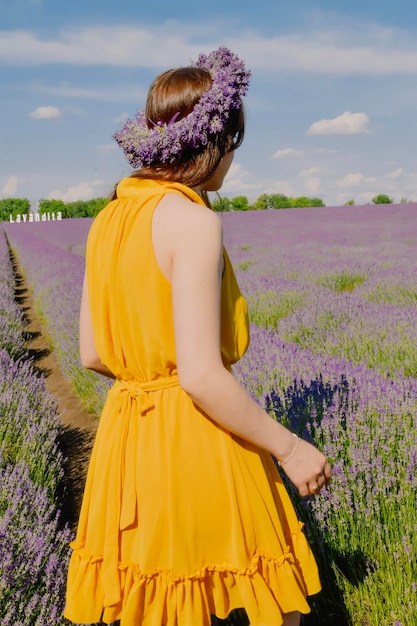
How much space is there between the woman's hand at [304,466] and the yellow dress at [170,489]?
0.29 feet

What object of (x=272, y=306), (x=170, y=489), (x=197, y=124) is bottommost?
(x=272, y=306)

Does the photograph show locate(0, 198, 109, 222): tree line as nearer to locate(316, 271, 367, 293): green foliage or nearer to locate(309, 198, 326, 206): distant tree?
locate(309, 198, 326, 206): distant tree

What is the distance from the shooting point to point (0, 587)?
186 centimetres

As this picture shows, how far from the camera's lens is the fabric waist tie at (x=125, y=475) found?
1.28m

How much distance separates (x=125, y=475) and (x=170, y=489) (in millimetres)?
123

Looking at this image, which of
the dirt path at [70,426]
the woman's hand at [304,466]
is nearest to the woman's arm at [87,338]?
the woman's hand at [304,466]

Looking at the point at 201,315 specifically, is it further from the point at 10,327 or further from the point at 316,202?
the point at 316,202

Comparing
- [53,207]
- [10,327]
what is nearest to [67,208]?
[53,207]

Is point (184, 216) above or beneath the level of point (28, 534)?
above

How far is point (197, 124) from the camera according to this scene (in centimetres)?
124

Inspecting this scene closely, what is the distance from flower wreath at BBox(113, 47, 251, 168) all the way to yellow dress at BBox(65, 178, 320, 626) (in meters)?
0.07

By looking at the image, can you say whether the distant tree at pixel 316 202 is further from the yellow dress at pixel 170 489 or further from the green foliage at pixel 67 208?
the yellow dress at pixel 170 489

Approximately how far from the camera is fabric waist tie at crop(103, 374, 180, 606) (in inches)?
50.3

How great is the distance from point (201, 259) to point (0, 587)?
1352mm
